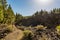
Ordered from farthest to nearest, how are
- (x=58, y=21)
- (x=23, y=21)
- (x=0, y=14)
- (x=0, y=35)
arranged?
(x=23, y=21) → (x=58, y=21) → (x=0, y=14) → (x=0, y=35)

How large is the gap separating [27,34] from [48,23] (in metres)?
61.0

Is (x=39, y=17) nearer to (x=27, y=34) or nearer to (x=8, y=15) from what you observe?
(x=8, y=15)

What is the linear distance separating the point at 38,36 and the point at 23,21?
243ft

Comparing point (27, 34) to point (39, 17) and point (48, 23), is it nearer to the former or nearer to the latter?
point (48, 23)

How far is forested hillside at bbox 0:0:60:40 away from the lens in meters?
23.0

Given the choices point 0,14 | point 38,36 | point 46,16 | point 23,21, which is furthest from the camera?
point 23,21

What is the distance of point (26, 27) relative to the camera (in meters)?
37.7

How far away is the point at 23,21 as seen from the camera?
95812 millimetres

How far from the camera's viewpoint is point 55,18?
3410 inches

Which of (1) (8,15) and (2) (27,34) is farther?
(1) (8,15)

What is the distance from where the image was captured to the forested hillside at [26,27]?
23.0 meters

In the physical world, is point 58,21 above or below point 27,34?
below

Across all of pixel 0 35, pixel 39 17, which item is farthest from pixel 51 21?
pixel 0 35

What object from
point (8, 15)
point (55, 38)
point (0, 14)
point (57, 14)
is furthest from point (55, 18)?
point (55, 38)
